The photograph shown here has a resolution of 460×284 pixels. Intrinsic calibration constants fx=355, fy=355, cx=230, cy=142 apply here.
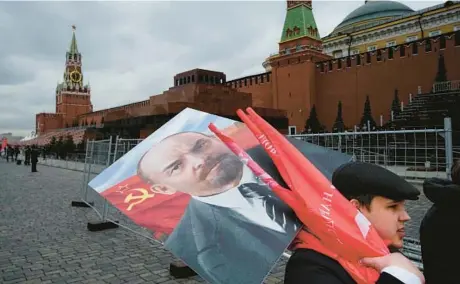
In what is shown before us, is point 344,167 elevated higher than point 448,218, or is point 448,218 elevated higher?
point 344,167

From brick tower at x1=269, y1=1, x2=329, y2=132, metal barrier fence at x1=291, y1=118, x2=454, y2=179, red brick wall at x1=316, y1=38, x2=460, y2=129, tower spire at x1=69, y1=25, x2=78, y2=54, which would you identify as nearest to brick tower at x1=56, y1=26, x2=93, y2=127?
tower spire at x1=69, y1=25, x2=78, y2=54

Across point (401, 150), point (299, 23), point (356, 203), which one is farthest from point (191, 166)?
point (299, 23)

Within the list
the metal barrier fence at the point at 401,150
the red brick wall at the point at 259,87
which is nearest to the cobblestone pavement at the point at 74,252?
the metal barrier fence at the point at 401,150

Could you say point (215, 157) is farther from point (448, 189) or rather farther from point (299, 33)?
point (299, 33)

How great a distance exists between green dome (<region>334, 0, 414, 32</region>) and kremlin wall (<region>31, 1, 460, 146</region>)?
10.9 inches

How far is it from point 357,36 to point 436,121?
23370mm

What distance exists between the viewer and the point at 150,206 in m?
1.66

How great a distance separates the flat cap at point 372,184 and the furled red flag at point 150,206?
0.70 m

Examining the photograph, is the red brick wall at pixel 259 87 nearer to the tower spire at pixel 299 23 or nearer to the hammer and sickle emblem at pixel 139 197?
the tower spire at pixel 299 23

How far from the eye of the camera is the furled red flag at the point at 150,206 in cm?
152

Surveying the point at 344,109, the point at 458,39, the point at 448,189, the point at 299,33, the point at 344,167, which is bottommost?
the point at 448,189

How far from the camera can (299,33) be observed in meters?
33.1

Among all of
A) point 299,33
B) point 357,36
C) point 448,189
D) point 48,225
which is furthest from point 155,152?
point 357,36

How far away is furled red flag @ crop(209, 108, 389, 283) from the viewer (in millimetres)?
1061
